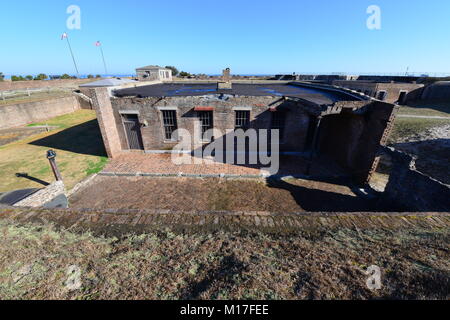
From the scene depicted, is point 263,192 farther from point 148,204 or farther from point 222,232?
point 222,232

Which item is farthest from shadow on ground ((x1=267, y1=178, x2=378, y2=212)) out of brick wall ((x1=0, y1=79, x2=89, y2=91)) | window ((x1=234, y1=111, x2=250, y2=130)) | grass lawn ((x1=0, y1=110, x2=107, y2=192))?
brick wall ((x1=0, y1=79, x2=89, y2=91))

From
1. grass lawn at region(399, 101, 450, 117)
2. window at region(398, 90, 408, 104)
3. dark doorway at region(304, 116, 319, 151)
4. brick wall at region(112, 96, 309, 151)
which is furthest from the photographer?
window at region(398, 90, 408, 104)

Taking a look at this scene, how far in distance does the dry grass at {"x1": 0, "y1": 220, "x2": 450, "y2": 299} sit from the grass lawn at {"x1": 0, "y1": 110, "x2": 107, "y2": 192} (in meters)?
7.66

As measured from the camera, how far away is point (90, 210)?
336 cm

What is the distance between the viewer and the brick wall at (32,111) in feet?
52.5

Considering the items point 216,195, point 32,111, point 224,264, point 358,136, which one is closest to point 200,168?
point 216,195

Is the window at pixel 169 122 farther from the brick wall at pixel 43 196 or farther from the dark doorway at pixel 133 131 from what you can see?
the brick wall at pixel 43 196

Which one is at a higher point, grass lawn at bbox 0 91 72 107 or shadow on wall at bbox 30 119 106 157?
grass lawn at bbox 0 91 72 107

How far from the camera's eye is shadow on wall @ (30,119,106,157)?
12016mm

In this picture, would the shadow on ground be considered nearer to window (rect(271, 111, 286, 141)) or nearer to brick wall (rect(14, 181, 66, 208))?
window (rect(271, 111, 286, 141))

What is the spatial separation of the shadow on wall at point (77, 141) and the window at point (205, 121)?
6.47 metres

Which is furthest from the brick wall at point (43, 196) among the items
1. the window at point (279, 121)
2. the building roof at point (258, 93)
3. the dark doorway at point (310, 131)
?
the dark doorway at point (310, 131)

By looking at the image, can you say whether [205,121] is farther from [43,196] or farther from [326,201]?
[43,196]
